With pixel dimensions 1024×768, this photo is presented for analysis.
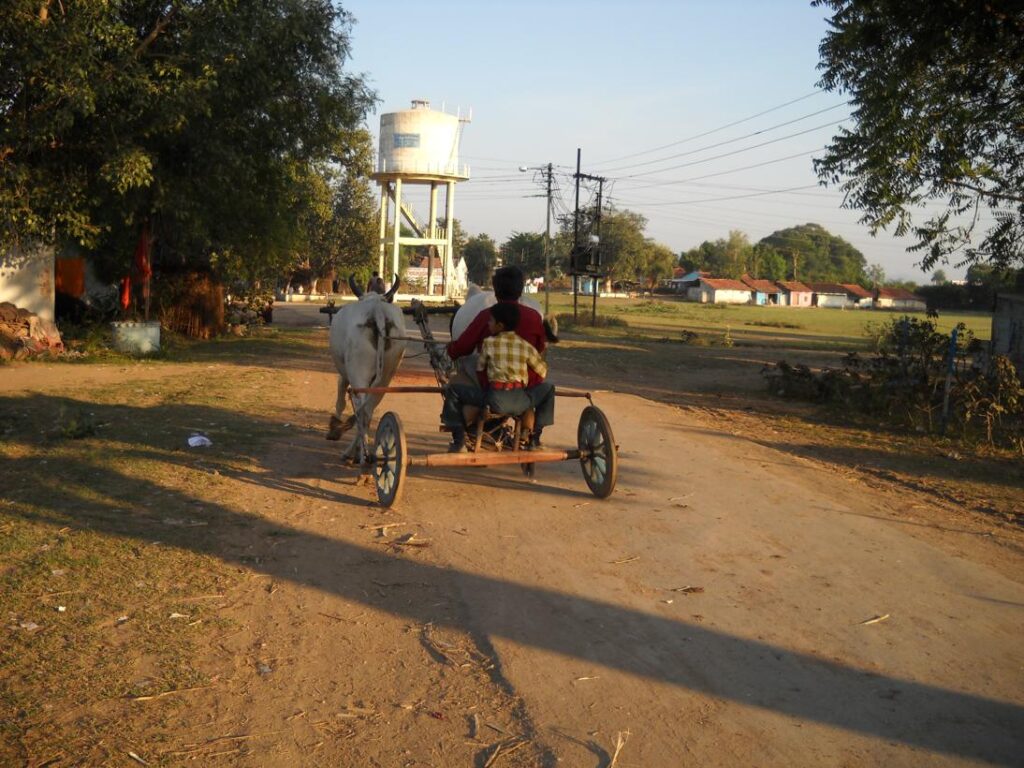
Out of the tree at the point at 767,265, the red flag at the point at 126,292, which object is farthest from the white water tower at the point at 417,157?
the tree at the point at 767,265

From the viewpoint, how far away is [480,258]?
9388 cm

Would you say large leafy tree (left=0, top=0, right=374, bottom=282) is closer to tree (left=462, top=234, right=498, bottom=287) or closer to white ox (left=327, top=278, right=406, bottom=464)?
white ox (left=327, top=278, right=406, bottom=464)

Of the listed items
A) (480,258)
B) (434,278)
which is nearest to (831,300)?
(480,258)

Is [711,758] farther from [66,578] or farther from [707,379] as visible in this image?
[707,379]

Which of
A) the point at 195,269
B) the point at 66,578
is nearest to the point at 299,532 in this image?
the point at 66,578

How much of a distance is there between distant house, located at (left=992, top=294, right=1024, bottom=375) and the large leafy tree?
52.8 ft

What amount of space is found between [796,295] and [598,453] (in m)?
113

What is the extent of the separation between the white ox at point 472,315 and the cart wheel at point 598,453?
782 mm

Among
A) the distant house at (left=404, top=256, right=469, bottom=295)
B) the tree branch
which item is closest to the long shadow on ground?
the tree branch

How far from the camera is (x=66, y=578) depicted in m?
5.73

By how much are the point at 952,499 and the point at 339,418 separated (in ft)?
20.2

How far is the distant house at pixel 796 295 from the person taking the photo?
4498 inches

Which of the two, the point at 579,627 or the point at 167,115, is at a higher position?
the point at 167,115

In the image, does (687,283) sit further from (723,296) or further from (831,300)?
(831,300)
